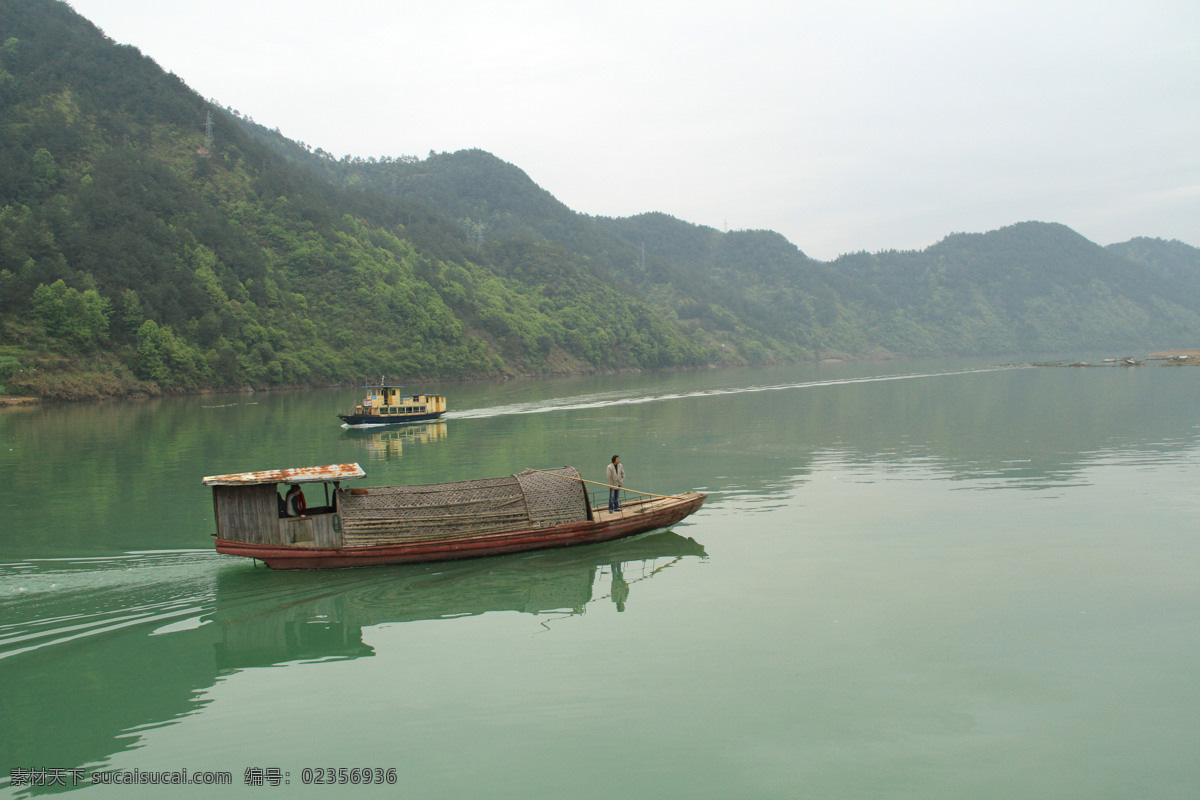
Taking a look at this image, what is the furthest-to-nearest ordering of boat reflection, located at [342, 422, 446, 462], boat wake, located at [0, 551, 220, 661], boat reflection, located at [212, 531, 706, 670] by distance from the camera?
1. boat reflection, located at [342, 422, 446, 462]
2. boat reflection, located at [212, 531, 706, 670]
3. boat wake, located at [0, 551, 220, 661]

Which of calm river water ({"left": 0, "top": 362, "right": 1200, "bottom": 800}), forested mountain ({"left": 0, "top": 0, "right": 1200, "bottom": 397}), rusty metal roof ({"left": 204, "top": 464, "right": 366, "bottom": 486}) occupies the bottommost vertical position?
calm river water ({"left": 0, "top": 362, "right": 1200, "bottom": 800})

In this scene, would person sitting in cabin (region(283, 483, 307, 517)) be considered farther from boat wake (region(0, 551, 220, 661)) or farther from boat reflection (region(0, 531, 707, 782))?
boat wake (region(0, 551, 220, 661))

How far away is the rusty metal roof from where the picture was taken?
15430 mm

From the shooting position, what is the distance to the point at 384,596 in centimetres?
1509

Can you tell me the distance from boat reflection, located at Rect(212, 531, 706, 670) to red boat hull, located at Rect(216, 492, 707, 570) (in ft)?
0.75

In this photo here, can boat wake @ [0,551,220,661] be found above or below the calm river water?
above

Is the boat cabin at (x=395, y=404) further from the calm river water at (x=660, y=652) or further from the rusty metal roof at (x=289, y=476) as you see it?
the rusty metal roof at (x=289, y=476)

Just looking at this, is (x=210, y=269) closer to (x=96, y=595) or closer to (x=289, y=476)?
(x=289, y=476)

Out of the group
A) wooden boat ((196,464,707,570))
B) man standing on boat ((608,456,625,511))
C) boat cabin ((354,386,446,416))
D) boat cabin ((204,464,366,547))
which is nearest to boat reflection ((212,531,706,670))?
wooden boat ((196,464,707,570))

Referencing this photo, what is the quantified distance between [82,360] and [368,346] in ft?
111

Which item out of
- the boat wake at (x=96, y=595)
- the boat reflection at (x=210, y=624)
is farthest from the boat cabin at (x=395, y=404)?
the boat reflection at (x=210, y=624)

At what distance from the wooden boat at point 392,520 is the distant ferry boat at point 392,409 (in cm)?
3109

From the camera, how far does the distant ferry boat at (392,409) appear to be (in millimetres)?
47375

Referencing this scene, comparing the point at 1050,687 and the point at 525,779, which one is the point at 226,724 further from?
the point at 1050,687
